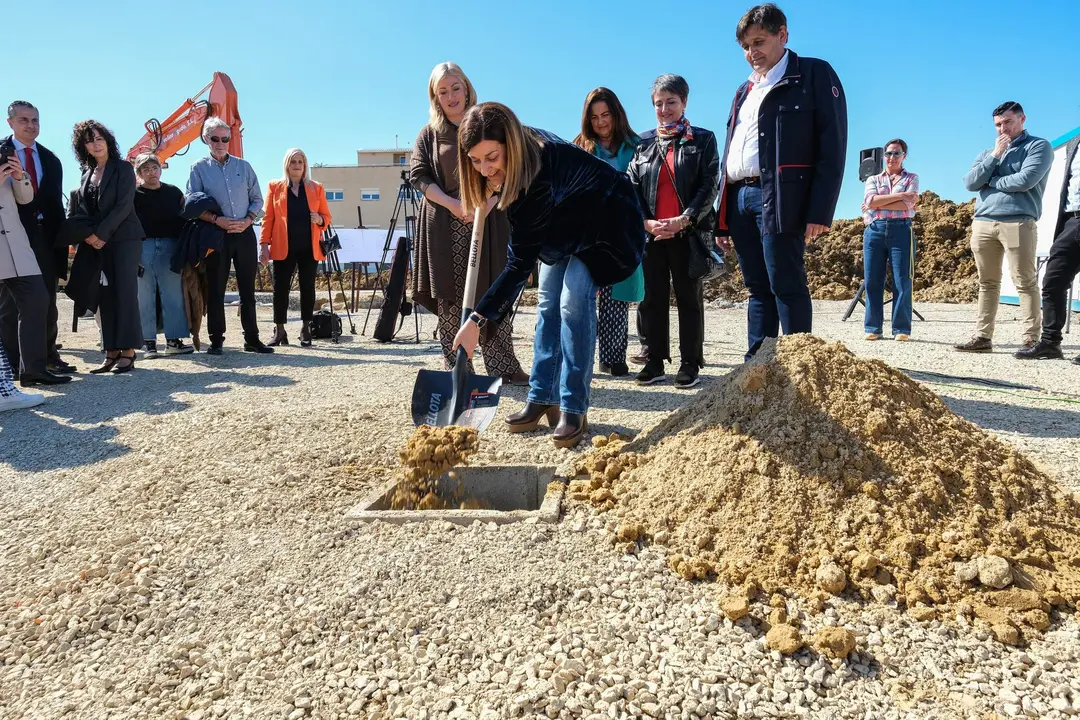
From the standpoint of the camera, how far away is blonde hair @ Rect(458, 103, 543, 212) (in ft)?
8.55

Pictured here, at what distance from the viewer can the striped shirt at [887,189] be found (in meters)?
6.71

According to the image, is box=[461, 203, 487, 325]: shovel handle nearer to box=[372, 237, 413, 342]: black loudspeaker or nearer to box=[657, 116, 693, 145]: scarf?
box=[657, 116, 693, 145]: scarf

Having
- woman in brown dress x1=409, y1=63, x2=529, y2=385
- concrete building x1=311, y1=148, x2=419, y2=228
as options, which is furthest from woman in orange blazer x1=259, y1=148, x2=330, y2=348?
concrete building x1=311, y1=148, x2=419, y2=228

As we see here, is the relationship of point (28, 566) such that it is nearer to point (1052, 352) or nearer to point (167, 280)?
point (167, 280)

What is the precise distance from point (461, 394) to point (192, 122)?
14014mm

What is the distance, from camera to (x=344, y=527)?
7.75 feet

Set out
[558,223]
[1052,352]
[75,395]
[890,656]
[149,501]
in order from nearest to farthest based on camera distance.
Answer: [890,656] < [149,501] < [558,223] < [75,395] < [1052,352]

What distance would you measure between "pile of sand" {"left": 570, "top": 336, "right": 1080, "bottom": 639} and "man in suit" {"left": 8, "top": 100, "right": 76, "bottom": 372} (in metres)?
4.51

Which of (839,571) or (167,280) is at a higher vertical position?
(167,280)

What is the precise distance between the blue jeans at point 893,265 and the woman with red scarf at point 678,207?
123 inches

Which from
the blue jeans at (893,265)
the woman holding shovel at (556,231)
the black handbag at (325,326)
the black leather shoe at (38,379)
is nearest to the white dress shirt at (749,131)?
the woman holding shovel at (556,231)

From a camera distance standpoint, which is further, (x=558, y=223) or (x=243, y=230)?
(x=243, y=230)

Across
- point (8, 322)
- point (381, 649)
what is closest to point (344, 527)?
point (381, 649)

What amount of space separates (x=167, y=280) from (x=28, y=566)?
450 centimetres
